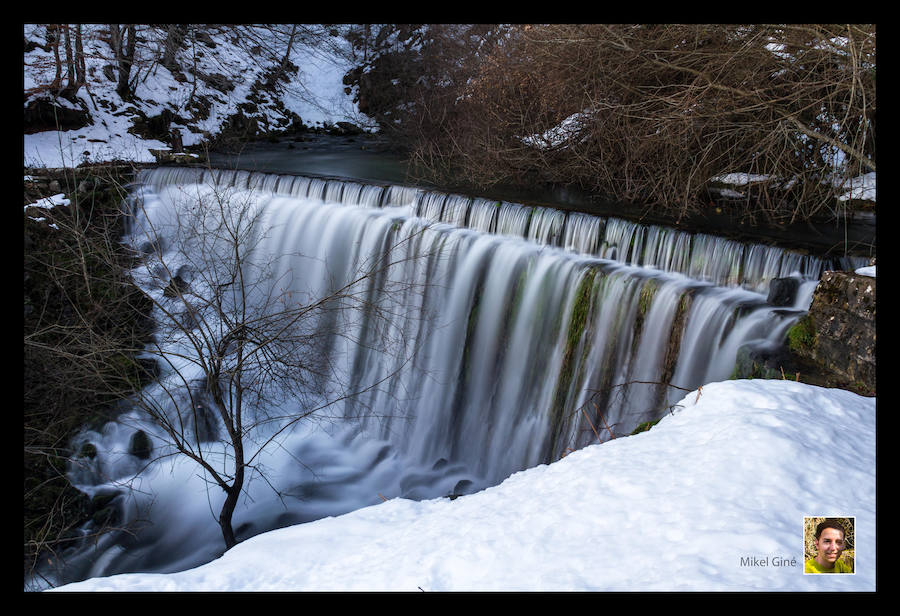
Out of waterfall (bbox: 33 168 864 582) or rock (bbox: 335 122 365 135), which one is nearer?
waterfall (bbox: 33 168 864 582)

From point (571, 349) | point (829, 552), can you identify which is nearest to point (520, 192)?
point (571, 349)

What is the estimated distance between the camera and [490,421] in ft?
25.0

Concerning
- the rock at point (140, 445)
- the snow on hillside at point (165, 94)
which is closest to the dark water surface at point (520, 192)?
the snow on hillside at point (165, 94)

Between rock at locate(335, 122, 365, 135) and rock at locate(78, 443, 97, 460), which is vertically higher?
rock at locate(335, 122, 365, 135)

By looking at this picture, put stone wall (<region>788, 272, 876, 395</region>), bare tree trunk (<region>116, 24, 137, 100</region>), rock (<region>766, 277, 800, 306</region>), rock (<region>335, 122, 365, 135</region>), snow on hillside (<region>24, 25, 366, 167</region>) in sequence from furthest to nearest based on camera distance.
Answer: rock (<region>335, 122, 365, 135</region>) → bare tree trunk (<region>116, 24, 137, 100</region>) → snow on hillside (<region>24, 25, 366, 167</region>) → rock (<region>766, 277, 800, 306</region>) → stone wall (<region>788, 272, 876, 395</region>)

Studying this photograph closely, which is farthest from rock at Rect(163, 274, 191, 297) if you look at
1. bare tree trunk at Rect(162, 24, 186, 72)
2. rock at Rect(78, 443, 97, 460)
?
bare tree trunk at Rect(162, 24, 186, 72)

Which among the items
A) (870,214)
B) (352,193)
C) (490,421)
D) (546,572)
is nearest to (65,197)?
(352,193)

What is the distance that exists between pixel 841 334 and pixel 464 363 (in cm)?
423

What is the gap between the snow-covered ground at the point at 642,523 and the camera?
2395 millimetres

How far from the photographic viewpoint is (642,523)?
8.83 feet

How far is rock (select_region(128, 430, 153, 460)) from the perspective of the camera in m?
7.70

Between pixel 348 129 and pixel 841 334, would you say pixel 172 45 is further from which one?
pixel 841 334

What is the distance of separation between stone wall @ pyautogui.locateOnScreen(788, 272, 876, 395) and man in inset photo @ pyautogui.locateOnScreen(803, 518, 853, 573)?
8.13 feet

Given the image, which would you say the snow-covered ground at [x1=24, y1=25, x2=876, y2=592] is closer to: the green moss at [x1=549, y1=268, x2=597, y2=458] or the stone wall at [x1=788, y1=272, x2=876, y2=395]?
the stone wall at [x1=788, y1=272, x2=876, y2=395]
